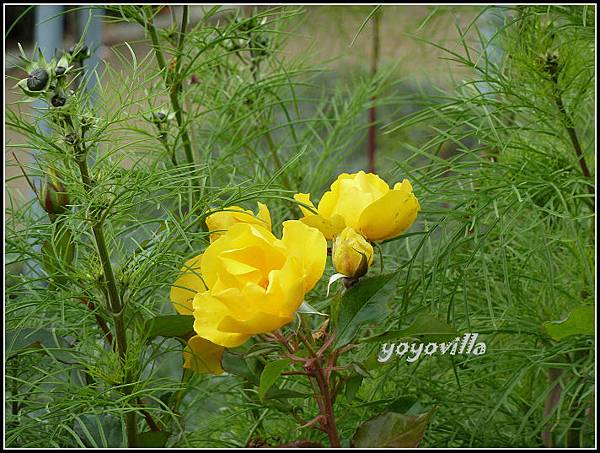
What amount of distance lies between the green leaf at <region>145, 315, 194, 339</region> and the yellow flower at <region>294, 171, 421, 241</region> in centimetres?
8

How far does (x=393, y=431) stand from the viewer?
0.41m

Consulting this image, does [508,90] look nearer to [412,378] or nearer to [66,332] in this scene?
[412,378]

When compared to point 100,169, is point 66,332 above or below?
below

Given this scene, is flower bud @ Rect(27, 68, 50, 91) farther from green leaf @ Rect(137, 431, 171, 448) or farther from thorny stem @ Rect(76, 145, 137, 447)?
green leaf @ Rect(137, 431, 171, 448)

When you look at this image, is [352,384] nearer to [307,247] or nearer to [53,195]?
[307,247]

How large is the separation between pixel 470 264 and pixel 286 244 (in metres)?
0.18

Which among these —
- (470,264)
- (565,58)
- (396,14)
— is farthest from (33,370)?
(396,14)

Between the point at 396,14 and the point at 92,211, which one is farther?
the point at 396,14

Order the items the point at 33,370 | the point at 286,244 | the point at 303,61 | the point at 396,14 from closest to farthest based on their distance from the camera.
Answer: the point at 286,244 → the point at 33,370 → the point at 303,61 → the point at 396,14

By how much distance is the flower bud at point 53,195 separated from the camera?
471 mm

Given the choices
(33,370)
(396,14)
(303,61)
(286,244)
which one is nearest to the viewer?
(286,244)

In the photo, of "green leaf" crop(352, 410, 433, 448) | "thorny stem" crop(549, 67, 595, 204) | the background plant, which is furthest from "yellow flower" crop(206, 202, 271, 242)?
"thorny stem" crop(549, 67, 595, 204)

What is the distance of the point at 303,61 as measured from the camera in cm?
87

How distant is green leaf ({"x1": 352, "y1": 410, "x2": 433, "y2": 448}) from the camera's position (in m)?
0.41
